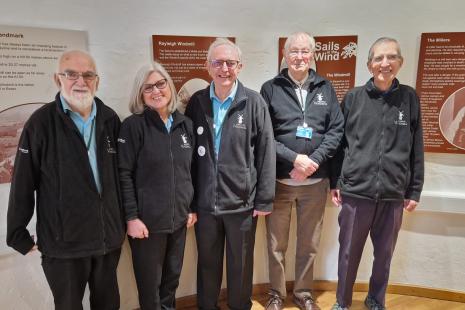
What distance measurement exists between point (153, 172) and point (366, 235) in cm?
141

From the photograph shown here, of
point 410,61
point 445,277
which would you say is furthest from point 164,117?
point 445,277

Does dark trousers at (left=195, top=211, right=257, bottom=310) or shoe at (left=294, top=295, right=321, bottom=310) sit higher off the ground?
dark trousers at (left=195, top=211, right=257, bottom=310)

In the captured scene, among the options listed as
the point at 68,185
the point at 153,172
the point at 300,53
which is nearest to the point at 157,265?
the point at 153,172

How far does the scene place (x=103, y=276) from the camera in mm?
1790

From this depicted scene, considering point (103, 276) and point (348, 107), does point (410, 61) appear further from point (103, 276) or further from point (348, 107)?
point (103, 276)

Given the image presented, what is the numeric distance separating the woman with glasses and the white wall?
0.37 meters

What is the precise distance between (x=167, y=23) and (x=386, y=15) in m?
1.49

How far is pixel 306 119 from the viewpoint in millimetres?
2164

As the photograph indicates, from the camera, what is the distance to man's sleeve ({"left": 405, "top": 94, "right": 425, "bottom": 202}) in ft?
7.11

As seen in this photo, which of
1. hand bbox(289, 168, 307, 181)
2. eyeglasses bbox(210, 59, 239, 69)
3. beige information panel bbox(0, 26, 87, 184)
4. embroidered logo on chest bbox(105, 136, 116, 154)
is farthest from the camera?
hand bbox(289, 168, 307, 181)

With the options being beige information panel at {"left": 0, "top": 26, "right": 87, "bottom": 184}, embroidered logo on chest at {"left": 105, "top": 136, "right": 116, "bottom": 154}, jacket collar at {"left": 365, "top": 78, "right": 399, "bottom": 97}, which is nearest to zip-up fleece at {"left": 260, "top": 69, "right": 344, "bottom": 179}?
jacket collar at {"left": 365, "top": 78, "right": 399, "bottom": 97}

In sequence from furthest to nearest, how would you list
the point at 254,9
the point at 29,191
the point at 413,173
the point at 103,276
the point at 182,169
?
1. the point at 254,9
2. the point at 413,173
3. the point at 182,169
4. the point at 103,276
5. the point at 29,191

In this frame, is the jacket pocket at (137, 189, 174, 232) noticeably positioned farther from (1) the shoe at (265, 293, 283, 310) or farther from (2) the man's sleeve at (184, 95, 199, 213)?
(1) the shoe at (265, 293, 283, 310)

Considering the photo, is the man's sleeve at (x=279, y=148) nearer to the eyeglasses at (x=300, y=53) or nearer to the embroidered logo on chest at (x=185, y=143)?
the eyeglasses at (x=300, y=53)
